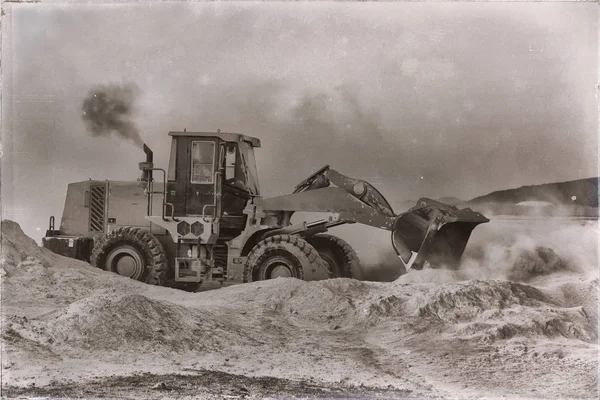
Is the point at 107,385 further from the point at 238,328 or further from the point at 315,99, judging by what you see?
the point at 315,99

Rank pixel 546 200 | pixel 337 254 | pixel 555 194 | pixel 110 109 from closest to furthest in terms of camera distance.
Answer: pixel 110 109, pixel 337 254, pixel 555 194, pixel 546 200

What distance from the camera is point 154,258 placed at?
942 cm

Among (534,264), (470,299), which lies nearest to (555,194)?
(534,264)

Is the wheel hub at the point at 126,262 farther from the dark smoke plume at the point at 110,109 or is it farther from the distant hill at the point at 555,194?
the distant hill at the point at 555,194

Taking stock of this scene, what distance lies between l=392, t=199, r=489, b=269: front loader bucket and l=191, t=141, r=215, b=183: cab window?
2.50 m

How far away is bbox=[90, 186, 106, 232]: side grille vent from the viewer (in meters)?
9.88

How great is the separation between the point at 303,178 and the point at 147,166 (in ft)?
6.85

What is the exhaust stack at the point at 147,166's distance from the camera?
9.44m

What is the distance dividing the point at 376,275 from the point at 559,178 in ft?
9.04

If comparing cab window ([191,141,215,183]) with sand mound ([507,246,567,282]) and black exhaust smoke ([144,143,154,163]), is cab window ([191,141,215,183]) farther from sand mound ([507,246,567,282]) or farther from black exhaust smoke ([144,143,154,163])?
sand mound ([507,246,567,282])

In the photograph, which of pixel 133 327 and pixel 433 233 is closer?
pixel 133 327

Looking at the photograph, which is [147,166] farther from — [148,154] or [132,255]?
[132,255]

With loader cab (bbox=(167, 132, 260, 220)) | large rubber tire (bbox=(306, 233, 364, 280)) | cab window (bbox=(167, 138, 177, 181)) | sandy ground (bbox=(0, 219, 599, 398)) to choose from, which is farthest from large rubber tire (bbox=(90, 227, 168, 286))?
large rubber tire (bbox=(306, 233, 364, 280))

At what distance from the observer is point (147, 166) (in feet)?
31.0
